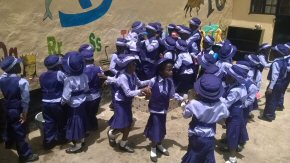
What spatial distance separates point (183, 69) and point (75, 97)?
9.57 ft

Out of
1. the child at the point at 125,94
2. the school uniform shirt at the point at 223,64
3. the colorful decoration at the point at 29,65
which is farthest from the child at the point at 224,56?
the colorful decoration at the point at 29,65

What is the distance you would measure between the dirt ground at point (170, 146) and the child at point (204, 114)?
0.94m

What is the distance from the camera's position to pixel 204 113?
14.8 feet

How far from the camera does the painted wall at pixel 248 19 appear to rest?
37.1 feet

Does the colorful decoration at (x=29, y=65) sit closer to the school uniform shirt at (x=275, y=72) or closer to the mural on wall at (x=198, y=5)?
the school uniform shirt at (x=275, y=72)

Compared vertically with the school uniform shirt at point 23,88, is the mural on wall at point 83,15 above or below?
above

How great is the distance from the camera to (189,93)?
7.65m

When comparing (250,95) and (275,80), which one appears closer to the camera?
(250,95)

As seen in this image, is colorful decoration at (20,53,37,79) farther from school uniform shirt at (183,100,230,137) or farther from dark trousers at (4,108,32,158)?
A: school uniform shirt at (183,100,230,137)

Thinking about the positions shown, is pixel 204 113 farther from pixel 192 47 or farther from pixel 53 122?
pixel 192 47

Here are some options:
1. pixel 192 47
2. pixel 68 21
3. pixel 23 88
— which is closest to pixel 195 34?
pixel 192 47

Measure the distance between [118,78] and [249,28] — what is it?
755 centimetres

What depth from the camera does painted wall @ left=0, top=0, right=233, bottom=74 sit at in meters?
5.98

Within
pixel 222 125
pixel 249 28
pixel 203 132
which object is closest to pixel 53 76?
pixel 203 132
